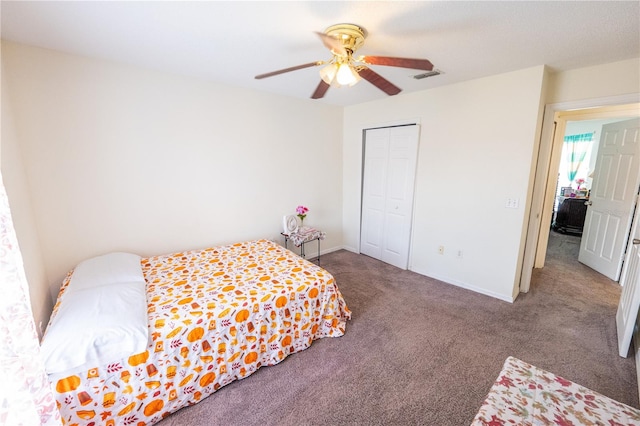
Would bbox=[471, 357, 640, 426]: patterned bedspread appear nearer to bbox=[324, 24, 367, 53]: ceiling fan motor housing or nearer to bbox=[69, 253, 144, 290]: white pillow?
bbox=[324, 24, 367, 53]: ceiling fan motor housing

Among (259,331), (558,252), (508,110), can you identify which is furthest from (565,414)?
(558,252)

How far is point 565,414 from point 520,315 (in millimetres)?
1701

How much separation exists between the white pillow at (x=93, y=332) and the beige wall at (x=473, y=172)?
308 cm

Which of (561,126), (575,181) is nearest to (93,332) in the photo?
(561,126)

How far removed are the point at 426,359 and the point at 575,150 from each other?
6378 millimetres

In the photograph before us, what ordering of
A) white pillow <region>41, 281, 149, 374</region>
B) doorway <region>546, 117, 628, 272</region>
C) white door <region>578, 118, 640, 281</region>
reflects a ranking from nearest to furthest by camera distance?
white pillow <region>41, 281, 149, 374</region> → white door <region>578, 118, 640, 281</region> → doorway <region>546, 117, 628, 272</region>

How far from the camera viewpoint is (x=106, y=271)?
79.8 inches

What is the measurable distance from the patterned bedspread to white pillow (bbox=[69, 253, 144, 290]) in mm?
2311

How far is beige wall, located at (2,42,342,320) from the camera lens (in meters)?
2.10

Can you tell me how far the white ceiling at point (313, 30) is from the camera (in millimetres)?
1486

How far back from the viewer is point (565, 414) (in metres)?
1.15

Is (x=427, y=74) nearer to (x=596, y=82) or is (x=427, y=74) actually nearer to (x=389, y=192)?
(x=596, y=82)

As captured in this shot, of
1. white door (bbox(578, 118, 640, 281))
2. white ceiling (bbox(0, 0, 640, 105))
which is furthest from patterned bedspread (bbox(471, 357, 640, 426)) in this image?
white door (bbox(578, 118, 640, 281))

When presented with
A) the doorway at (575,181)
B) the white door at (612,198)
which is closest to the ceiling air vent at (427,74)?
the white door at (612,198)
